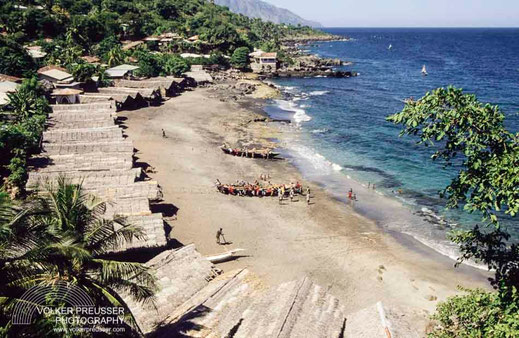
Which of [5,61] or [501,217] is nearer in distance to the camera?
[501,217]

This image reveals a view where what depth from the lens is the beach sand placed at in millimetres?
19984

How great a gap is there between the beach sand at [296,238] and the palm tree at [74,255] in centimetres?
1072

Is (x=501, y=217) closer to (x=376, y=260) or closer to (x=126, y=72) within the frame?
(x=376, y=260)

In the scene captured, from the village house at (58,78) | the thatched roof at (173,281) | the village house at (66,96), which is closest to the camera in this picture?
the thatched roof at (173,281)

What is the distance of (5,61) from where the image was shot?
47250mm

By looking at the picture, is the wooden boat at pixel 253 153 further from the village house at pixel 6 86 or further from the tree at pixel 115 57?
the tree at pixel 115 57

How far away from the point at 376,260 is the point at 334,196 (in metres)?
9.56

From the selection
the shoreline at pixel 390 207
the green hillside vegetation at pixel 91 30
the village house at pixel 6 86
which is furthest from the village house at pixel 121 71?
the shoreline at pixel 390 207

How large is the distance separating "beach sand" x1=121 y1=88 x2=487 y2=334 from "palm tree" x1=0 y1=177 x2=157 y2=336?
35.2 feet

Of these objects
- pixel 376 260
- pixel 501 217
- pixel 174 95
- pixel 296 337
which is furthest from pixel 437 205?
pixel 174 95

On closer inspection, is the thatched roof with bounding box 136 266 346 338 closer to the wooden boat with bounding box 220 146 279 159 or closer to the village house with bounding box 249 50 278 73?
the wooden boat with bounding box 220 146 279 159

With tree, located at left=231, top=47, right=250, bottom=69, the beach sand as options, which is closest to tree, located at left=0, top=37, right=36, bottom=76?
the beach sand

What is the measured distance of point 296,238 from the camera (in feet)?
80.6

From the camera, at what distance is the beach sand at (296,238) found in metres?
20.0
